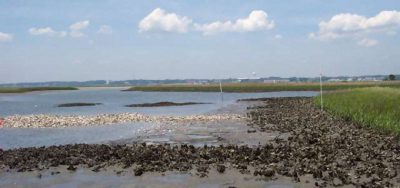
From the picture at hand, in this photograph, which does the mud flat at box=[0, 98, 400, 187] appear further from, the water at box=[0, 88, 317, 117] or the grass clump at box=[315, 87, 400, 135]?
the water at box=[0, 88, 317, 117]

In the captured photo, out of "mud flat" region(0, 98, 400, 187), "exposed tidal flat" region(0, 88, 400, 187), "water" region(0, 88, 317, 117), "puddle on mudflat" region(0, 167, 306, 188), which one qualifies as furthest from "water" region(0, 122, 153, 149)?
"water" region(0, 88, 317, 117)

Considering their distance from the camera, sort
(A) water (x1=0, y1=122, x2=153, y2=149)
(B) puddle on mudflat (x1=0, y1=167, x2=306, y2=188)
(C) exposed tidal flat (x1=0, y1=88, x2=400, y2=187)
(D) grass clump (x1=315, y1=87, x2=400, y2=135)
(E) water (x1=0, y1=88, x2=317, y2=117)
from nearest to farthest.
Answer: (B) puddle on mudflat (x1=0, y1=167, x2=306, y2=188)
(C) exposed tidal flat (x1=0, y1=88, x2=400, y2=187)
(D) grass clump (x1=315, y1=87, x2=400, y2=135)
(A) water (x1=0, y1=122, x2=153, y2=149)
(E) water (x1=0, y1=88, x2=317, y2=117)

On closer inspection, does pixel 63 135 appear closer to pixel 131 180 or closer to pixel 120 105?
pixel 131 180

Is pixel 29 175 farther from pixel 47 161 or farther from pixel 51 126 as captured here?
pixel 51 126

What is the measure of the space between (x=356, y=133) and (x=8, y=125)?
101 feet

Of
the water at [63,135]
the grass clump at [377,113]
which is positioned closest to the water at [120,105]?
the water at [63,135]

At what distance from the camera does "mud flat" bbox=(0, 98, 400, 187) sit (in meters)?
17.2

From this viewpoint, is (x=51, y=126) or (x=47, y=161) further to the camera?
(x=51, y=126)

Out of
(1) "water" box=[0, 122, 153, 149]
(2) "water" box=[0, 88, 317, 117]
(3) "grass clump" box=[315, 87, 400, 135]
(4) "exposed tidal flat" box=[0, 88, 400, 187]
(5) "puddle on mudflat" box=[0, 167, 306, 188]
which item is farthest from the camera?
(2) "water" box=[0, 88, 317, 117]

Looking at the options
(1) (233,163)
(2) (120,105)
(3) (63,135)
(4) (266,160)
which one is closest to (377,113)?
(4) (266,160)

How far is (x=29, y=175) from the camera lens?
770 inches

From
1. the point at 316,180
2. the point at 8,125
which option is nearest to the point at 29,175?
the point at 316,180

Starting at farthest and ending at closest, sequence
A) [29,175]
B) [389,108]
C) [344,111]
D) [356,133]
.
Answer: [344,111], [389,108], [356,133], [29,175]

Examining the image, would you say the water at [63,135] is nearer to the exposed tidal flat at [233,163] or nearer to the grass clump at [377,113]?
the exposed tidal flat at [233,163]
